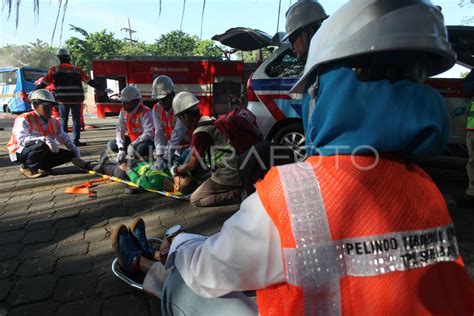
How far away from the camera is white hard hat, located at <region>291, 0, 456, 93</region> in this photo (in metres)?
0.87

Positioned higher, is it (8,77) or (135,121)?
(8,77)

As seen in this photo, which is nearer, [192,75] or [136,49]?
[192,75]

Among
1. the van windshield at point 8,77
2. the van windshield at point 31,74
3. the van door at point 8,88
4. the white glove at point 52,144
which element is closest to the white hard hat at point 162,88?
the white glove at point 52,144

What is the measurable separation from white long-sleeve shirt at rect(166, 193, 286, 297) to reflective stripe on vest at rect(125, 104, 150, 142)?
171 inches

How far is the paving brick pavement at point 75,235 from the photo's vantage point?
212cm

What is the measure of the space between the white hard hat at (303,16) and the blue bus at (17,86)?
15010 millimetres

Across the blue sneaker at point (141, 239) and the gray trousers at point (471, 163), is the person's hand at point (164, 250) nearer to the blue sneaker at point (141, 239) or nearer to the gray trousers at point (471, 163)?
the blue sneaker at point (141, 239)

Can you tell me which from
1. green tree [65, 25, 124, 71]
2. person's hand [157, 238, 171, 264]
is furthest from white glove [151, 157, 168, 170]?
green tree [65, 25, 124, 71]

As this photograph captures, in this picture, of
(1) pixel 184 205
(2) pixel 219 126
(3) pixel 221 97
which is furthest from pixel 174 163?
(3) pixel 221 97

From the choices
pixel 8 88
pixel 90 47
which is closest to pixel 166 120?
pixel 8 88

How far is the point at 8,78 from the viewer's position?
16703 millimetres

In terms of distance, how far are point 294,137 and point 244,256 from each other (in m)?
4.25

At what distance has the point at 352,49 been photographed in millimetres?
882

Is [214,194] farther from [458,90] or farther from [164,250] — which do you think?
[458,90]
